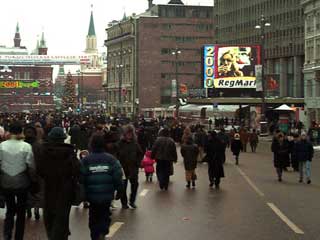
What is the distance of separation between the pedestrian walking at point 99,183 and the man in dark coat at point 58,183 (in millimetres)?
289

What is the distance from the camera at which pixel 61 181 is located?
10.1m

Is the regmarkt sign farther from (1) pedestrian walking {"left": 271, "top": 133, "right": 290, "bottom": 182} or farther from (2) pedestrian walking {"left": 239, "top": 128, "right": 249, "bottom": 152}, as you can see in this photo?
(1) pedestrian walking {"left": 271, "top": 133, "right": 290, "bottom": 182}

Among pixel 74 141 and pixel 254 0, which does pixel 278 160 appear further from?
pixel 254 0

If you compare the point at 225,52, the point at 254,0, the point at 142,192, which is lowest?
the point at 142,192

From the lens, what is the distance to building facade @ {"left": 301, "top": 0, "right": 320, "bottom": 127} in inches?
2672

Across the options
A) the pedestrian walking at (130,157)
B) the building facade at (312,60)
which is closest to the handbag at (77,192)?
the pedestrian walking at (130,157)

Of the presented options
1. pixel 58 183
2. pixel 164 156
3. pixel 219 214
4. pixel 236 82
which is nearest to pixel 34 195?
pixel 58 183

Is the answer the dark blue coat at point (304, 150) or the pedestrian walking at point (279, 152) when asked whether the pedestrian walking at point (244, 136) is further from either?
the dark blue coat at point (304, 150)

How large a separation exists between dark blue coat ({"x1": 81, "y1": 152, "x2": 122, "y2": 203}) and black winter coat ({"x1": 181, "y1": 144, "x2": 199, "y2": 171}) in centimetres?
1138

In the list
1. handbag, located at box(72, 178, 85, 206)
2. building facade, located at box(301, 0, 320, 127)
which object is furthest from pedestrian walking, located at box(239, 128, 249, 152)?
handbag, located at box(72, 178, 85, 206)

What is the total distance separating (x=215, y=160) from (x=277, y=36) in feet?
251

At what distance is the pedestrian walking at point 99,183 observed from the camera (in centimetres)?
1043

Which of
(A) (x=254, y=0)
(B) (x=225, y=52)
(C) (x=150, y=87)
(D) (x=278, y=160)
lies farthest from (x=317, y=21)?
(C) (x=150, y=87)

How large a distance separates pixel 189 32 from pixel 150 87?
1297 cm
